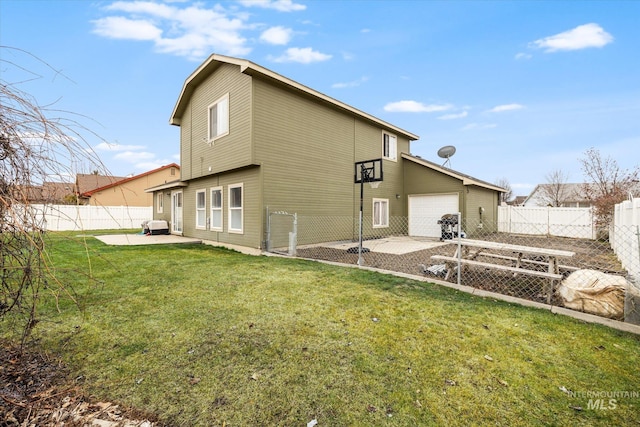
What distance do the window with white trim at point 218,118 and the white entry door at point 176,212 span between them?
16.8ft

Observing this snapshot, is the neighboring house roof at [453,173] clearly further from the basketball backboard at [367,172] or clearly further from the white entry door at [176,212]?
the white entry door at [176,212]

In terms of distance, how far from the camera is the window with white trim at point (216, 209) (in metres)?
11.5

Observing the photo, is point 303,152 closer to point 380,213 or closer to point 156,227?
point 380,213

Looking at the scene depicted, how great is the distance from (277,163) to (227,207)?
9.72 ft

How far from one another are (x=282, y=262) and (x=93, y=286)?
3768 mm

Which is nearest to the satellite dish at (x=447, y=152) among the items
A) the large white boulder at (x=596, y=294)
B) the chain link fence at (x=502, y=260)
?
the chain link fence at (x=502, y=260)

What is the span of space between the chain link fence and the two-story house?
46cm

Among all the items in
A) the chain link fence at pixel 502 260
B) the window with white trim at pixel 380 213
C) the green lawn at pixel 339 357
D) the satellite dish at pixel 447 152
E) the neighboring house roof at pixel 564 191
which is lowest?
the green lawn at pixel 339 357

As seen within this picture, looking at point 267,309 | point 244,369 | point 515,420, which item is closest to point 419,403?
point 515,420

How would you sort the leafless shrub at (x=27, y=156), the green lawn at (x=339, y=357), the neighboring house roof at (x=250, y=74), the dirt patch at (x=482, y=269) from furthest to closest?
1. the neighboring house roof at (x=250, y=74)
2. the dirt patch at (x=482, y=269)
3. the green lawn at (x=339, y=357)
4. the leafless shrub at (x=27, y=156)

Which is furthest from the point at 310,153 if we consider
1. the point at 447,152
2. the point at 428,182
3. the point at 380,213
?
the point at 447,152

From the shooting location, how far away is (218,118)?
428 inches

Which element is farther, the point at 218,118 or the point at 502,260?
the point at 218,118

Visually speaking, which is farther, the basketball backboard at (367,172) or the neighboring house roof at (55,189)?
the basketball backboard at (367,172)
